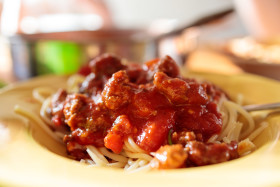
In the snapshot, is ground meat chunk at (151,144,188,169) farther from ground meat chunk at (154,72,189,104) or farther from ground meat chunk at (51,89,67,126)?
ground meat chunk at (51,89,67,126)

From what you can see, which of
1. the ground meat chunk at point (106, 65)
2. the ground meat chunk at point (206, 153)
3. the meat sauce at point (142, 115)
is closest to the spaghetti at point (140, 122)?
the meat sauce at point (142, 115)

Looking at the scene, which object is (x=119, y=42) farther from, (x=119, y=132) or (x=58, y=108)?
(x=119, y=132)

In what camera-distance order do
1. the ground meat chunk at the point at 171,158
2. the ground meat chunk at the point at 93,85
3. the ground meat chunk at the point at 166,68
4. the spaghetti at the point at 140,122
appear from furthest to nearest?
the ground meat chunk at the point at 93,85 < the ground meat chunk at the point at 166,68 < the spaghetti at the point at 140,122 < the ground meat chunk at the point at 171,158

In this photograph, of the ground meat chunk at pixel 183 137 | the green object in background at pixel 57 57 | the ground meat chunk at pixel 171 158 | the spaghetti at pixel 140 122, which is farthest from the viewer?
the green object in background at pixel 57 57

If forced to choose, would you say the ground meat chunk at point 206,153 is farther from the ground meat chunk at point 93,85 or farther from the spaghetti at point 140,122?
the ground meat chunk at point 93,85

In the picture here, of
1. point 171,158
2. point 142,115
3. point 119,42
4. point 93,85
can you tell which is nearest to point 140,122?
point 142,115

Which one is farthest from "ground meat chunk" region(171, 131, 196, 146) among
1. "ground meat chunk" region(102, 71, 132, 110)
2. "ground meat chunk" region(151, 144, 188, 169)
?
"ground meat chunk" region(102, 71, 132, 110)

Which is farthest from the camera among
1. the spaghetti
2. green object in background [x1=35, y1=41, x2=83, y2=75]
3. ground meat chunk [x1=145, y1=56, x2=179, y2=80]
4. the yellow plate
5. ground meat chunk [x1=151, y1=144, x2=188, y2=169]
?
green object in background [x1=35, y1=41, x2=83, y2=75]

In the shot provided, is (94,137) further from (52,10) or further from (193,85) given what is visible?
(52,10)
